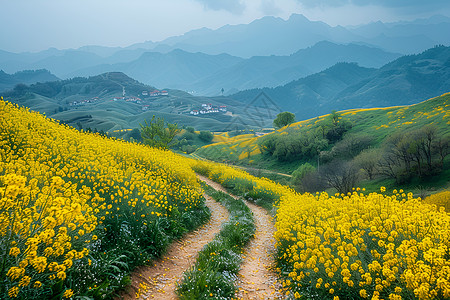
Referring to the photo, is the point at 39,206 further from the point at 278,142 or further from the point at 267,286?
the point at 278,142

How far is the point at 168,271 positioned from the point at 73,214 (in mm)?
3670

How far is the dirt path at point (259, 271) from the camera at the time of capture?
688 cm

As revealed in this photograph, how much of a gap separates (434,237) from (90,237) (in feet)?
22.6

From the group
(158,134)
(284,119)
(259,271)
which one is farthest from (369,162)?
(284,119)

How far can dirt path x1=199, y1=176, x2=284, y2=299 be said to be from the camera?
6875 millimetres

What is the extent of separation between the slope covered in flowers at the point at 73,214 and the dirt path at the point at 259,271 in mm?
2485

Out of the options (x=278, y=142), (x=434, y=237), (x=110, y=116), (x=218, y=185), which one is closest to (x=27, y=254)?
(x=434, y=237)

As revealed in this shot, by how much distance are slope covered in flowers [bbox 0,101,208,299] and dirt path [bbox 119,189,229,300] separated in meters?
0.32

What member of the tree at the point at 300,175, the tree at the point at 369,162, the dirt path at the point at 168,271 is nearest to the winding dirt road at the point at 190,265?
the dirt path at the point at 168,271

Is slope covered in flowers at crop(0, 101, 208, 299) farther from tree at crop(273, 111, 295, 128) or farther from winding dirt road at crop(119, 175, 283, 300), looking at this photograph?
tree at crop(273, 111, 295, 128)

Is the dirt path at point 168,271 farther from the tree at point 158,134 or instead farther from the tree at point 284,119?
the tree at point 284,119

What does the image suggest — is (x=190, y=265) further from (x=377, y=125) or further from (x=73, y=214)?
(x=377, y=125)

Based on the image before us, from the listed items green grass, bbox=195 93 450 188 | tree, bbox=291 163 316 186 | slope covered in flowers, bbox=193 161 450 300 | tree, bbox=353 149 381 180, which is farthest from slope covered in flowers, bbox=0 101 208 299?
green grass, bbox=195 93 450 188

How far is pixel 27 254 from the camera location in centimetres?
414
